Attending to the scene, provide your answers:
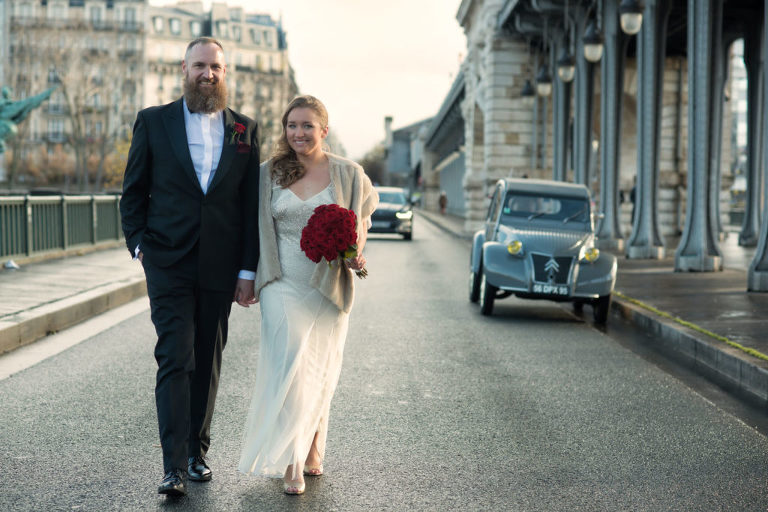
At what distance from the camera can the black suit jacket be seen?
14.3 feet

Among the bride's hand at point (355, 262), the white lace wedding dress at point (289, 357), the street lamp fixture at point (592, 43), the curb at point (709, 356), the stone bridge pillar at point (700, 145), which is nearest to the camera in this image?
the white lace wedding dress at point (289, 357)

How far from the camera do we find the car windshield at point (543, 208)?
496 inches

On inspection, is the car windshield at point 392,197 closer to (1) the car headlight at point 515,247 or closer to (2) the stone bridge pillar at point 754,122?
(2) the stone bridge pillar at point 754,122

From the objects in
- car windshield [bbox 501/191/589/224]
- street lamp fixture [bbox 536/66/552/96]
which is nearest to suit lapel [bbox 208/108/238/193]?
car windshield [bbox 501/191/589/224]

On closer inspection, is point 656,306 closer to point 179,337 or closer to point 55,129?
point 179,337

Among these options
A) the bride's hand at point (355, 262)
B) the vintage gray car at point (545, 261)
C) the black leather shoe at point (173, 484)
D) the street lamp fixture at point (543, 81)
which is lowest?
the black leather shoe at point (173, 484)

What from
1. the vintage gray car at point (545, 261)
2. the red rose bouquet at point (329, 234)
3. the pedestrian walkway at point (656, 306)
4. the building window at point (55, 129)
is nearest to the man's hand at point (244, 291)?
the red rose bouquet at point (329, 234)

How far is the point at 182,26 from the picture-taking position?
11319 cm

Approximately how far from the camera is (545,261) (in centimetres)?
1137

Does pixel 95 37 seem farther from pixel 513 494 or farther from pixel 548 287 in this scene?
pixel 513 494

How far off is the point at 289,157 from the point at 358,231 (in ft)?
1.46

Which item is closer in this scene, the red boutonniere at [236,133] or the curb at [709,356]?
the red boutonniere at [236,133]

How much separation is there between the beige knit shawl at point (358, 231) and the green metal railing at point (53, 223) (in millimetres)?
11515

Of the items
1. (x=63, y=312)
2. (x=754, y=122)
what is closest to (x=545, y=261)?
(x=63, y=312)
